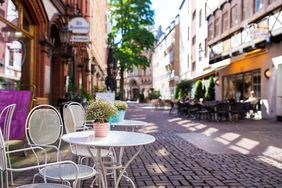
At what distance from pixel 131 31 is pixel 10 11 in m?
23.8

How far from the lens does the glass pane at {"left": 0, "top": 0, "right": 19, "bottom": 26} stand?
7.86 metres

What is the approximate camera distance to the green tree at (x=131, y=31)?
1244 inches

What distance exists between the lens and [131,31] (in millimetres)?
31734

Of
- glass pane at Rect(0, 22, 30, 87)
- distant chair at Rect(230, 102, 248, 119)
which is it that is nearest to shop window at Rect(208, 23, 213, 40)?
distant chair at Rect(230, 102, 248, 119)

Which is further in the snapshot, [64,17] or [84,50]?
[84,50]

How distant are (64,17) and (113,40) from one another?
66.2 ft

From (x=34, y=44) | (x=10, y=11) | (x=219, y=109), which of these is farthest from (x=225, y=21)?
(x=10, y=11)

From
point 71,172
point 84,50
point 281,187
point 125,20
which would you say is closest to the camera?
point 71,172

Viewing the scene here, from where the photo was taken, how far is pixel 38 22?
32.3 ft

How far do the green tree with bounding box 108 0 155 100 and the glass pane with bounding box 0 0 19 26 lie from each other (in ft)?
74.6

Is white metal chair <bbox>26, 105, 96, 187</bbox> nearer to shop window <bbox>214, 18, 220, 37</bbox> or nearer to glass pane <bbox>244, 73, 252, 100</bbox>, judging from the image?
glass pane <bbox>244, 73, 252, 100</bbox>

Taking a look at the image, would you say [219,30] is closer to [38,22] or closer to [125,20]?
[125,20]

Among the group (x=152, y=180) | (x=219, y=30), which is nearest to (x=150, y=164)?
(x=152, y=180)

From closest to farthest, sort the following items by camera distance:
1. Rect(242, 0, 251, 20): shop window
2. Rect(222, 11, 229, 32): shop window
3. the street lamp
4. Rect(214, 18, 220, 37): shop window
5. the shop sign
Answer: the street lamp
the shop sign
Rect(242, 0, 251, 20): shop window
Rect(222, 11, 229, 32): shop window
Rect(214, 18, 220, 37): shop window
